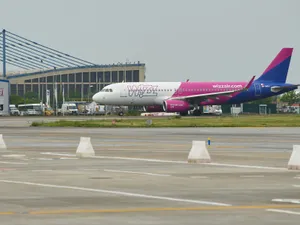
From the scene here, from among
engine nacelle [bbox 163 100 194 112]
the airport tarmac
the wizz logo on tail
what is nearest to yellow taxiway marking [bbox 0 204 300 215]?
the airport tarmac

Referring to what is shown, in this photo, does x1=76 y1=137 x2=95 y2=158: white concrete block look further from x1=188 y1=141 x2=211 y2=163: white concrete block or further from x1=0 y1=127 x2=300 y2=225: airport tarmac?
x1=188 y1=141 x2=211 y2=163: white concrete block

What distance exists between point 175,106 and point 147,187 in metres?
86.1

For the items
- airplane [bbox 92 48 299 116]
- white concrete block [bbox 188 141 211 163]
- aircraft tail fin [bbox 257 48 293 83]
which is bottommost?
white concrete block [bbox 188 141 211 163]

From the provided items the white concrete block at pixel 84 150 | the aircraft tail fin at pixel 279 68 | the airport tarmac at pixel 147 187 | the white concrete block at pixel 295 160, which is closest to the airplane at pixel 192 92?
the aircraft tail fin at pixel 279 68

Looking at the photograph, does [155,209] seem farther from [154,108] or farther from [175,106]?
[154,108]

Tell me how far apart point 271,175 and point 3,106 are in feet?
399

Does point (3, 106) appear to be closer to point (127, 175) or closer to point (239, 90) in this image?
point (239, 90)

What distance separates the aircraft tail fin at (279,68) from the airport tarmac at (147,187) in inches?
2829

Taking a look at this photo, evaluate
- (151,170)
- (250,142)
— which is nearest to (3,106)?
(250,142)

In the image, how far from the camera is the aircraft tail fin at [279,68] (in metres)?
113

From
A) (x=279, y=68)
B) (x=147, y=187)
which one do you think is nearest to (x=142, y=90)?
(x=279, y=68)

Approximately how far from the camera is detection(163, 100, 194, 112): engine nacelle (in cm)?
10825

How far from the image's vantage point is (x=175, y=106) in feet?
356

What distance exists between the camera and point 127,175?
88.0ft
